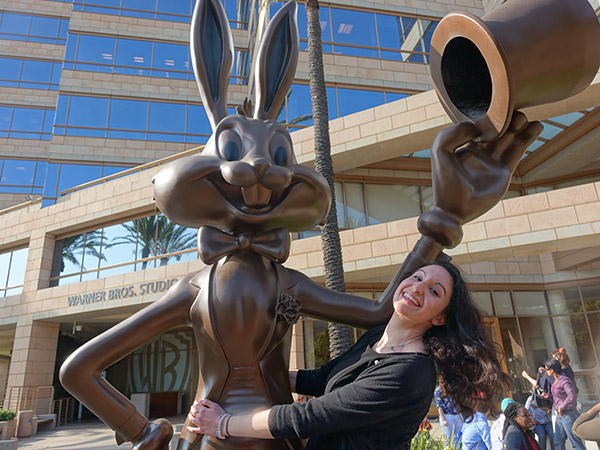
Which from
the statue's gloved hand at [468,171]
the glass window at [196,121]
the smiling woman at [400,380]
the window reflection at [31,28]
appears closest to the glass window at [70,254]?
the glass window at [196,121]

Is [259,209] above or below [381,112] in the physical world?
below

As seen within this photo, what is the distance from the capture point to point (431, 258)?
1826 mm

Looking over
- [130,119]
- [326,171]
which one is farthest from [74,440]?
[130,119]

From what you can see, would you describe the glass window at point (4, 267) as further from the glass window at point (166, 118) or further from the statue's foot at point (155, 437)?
the statue's foot at point (155, 437)

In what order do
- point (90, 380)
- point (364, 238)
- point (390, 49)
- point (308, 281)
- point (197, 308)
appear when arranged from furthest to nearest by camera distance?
1. point (390, 49)
2. point (364, 238)
3. point (308, 281)
4. point (197, 308)
5. point (90, 380)

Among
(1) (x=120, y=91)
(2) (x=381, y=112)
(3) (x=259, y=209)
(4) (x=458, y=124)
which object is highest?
(1) (x=120, y=91)

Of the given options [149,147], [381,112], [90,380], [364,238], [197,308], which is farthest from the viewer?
[149,147]

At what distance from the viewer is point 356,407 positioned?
1.23 m

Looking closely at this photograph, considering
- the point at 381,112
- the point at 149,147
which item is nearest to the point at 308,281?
the point at 381,112

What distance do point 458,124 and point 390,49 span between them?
14.5m

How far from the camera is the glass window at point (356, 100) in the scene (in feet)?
44.6

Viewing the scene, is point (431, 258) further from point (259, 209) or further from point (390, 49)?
point (390, 49)

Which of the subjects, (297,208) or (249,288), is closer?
(249,288)

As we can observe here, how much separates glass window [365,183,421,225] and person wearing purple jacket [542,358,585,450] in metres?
7.23
